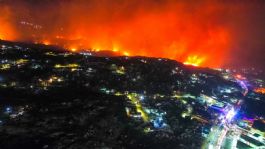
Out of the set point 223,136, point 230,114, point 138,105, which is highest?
point 138,105

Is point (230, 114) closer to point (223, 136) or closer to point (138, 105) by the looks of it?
point (223, 136)

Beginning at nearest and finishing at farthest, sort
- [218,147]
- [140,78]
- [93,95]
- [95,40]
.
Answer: [218,147]
[93,95]
[140,78]
[95,40]

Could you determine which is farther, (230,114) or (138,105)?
(230,114)

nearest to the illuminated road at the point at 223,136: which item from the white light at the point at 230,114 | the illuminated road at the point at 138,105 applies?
the white light at the point at 230,114

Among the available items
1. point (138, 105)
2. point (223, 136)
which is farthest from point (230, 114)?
point (138, 105)

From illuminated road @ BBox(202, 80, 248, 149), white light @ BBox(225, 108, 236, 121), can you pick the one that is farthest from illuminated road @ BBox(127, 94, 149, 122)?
white light @ BBox(225, 108, 236, 121)

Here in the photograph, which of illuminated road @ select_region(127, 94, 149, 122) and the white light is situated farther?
the white light

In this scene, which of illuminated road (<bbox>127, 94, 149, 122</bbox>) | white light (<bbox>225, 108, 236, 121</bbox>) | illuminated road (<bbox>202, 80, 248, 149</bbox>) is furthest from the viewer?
white light (<bbox>225, 108, 236, 121</bbox>)

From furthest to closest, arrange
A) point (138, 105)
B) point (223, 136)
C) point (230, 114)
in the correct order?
point (230, 114)
point (138, 105)
point (223, 136)

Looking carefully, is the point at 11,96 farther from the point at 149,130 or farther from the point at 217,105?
the point at 217,105

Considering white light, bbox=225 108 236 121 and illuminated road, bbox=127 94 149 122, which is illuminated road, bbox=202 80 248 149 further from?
illuminated road, bbox=127 94 149 122

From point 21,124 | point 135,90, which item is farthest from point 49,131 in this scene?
point 135,90
